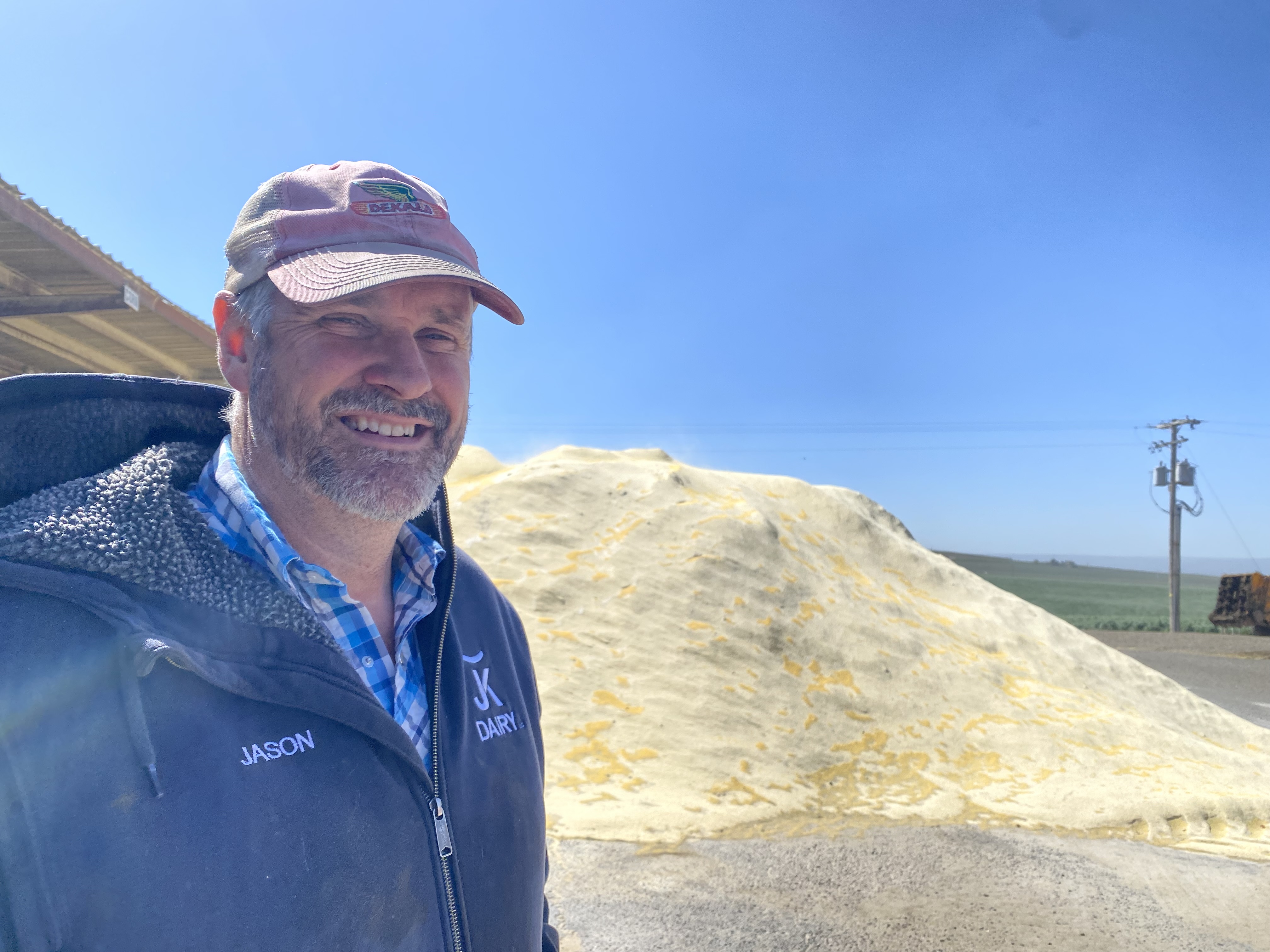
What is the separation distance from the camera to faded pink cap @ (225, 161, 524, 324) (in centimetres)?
165

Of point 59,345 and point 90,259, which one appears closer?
point 90,259

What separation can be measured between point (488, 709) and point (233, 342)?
1057mm

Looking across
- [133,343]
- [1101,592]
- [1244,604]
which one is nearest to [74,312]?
[133,343]

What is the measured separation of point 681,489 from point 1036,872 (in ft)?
18.5

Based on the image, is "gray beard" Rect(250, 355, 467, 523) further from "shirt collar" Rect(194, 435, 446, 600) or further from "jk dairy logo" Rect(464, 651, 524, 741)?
"jk dairy logo" Rect(464, 651, 524, 741)

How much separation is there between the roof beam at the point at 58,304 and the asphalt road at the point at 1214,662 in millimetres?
13587

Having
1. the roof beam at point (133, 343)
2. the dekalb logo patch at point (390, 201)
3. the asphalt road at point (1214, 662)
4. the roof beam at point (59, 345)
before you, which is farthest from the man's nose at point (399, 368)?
the asphalt road at point (1214, 662)

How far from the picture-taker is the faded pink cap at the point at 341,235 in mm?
1646

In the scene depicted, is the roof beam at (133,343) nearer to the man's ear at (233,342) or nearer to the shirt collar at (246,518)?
the man's ear at (233,342)

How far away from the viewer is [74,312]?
5641 millimetres

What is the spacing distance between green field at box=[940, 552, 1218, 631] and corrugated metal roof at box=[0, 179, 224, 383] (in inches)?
661

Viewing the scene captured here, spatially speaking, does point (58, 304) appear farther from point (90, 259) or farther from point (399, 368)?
point (399, 368)

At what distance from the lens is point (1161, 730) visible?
321 inches

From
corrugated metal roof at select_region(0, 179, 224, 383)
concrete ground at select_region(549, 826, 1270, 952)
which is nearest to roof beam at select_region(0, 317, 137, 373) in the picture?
corrugated metal roof at select_region(0, 179, 224, 383)
